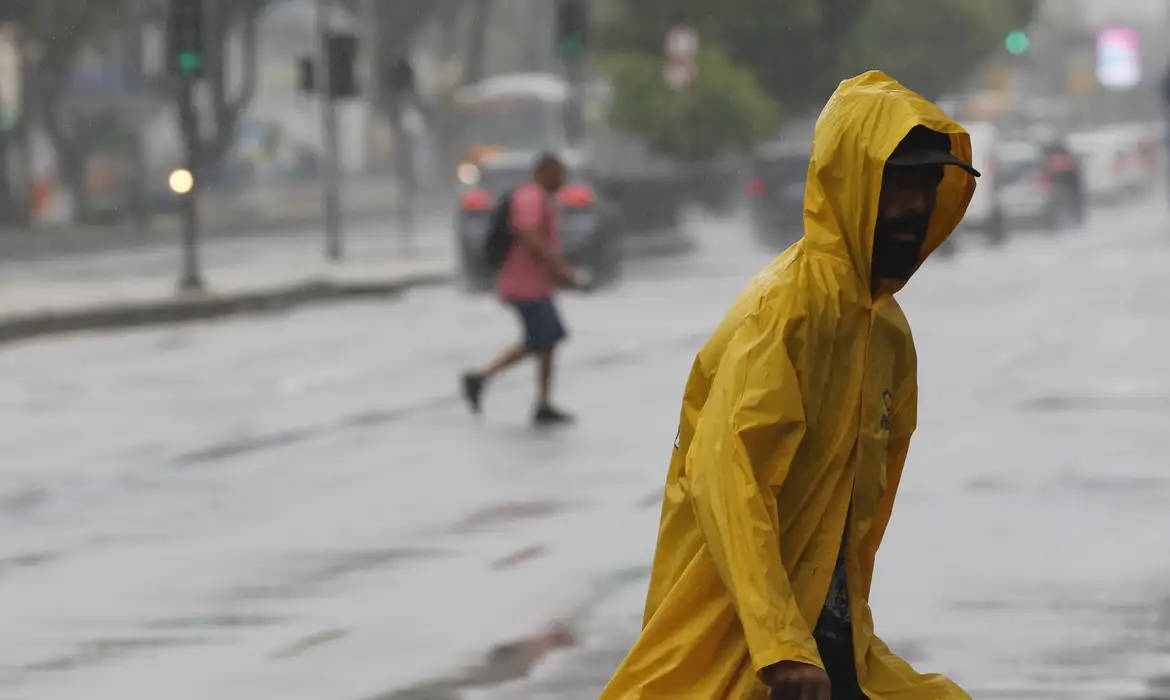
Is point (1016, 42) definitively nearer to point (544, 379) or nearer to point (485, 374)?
point (485, 374)

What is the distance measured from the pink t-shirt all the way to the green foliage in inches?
1172

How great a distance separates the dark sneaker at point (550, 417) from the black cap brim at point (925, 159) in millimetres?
12262

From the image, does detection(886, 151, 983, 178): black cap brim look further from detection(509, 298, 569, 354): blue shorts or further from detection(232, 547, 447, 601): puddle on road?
detection(509, 298, 569, 354): blue shorts

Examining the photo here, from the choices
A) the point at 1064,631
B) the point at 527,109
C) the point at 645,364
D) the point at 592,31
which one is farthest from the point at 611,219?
the point at 527,109

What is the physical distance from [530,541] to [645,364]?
970 centimetres

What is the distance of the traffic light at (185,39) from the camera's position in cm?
2998

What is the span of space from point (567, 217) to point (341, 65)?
18.8 feet

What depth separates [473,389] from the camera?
57.0ft

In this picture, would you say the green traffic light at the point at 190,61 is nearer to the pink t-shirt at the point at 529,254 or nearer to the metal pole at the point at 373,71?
Answer: the pink t-shirt at the point at 529,254

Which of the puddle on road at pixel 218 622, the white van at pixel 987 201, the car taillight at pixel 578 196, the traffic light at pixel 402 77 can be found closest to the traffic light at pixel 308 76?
the traffic light at pixel 402 77

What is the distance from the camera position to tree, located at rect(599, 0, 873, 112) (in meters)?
52.2

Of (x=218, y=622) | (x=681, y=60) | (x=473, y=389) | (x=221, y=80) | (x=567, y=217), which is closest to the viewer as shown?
(x=218, y=622)

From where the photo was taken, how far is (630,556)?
1111cm

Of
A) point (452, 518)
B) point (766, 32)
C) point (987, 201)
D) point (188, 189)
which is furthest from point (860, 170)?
point (766, 32)
